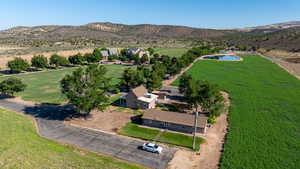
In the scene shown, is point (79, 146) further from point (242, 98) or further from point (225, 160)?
point (242, 98)

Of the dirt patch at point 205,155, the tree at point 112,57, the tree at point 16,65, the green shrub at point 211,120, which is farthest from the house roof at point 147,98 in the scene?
the tree at point 112,57

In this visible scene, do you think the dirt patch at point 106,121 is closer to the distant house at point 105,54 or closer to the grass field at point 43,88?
the grass field at point 43,88

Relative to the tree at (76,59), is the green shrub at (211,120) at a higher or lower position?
lower

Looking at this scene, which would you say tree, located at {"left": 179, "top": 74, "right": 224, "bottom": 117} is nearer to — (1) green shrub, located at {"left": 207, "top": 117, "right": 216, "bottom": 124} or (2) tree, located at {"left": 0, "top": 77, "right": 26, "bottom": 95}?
(1) green shrub, located at {"left": 207, "top": 117, "right": 216, "bottom": 124}

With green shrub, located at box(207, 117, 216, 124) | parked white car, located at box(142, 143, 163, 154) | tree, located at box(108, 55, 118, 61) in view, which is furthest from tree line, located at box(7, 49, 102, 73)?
green shrub, located at box(207, 117, 216, 124)

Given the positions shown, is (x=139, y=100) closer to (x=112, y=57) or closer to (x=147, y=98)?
(x=147, y=98)

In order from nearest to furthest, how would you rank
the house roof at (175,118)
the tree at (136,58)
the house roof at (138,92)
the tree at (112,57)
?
the house roof at (175,118) < the house roof at (138,92) < the tree at (136,58) < the tree at (112,57)

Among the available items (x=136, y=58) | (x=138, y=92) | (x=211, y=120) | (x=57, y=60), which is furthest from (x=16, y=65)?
(x=211, y=120)
